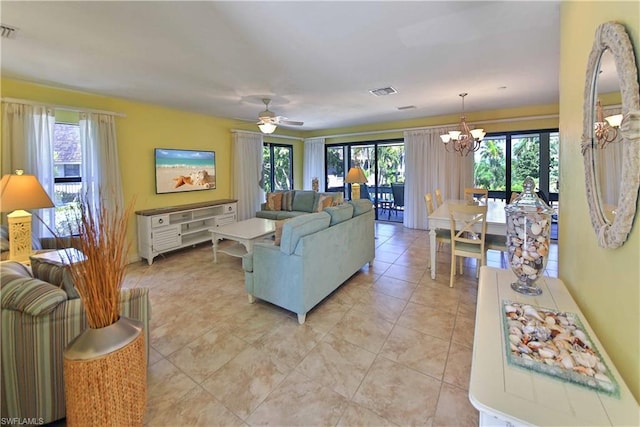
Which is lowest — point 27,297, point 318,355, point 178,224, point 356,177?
point 318,355

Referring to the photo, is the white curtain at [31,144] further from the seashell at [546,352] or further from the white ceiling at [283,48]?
the seashell at [546,352]

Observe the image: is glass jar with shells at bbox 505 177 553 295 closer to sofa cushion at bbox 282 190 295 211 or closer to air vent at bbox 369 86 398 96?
air vent at bbox 369 86 398 96

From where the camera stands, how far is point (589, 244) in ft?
4.18

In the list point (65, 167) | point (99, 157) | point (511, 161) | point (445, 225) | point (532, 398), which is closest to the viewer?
point (532, 398)

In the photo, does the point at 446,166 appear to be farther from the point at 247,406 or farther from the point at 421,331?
the point at 247,406

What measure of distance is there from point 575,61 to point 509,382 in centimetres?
166

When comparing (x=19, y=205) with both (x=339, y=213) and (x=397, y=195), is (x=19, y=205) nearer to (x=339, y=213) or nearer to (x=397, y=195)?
(x=339, y=213)

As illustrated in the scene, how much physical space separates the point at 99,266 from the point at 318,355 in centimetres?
156

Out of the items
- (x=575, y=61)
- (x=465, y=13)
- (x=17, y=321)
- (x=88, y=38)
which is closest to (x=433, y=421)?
(x=575, y=61)

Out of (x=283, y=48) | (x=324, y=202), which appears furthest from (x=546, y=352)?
(x=324, y=202)

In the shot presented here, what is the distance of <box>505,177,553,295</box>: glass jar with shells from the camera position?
1441mm

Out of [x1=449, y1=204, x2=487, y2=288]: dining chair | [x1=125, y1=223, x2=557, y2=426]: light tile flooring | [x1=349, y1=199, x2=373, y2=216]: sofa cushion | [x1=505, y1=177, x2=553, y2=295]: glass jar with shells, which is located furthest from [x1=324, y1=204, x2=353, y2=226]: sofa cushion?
[x1=505, y1=177, x2=553, y2=295]: glass jar with shells

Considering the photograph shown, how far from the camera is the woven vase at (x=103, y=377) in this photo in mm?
1201

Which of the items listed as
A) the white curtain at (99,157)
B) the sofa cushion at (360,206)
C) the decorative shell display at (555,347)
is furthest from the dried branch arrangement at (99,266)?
the white curtain at (99,157)
